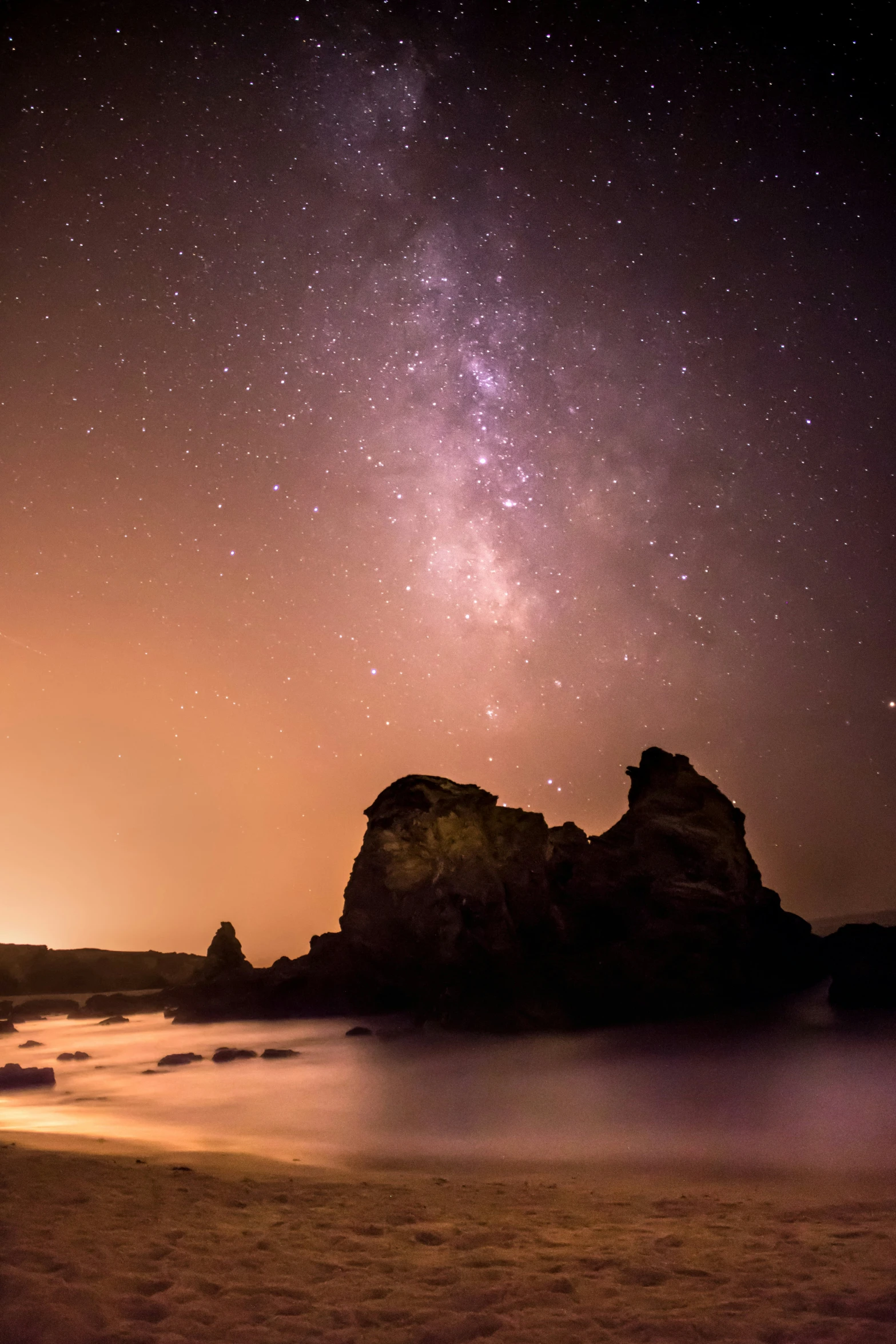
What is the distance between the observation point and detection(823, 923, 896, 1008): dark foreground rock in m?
26.9

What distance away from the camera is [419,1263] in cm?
619

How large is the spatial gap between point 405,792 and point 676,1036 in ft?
50.2

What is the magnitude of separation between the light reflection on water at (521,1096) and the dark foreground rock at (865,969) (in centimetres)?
114

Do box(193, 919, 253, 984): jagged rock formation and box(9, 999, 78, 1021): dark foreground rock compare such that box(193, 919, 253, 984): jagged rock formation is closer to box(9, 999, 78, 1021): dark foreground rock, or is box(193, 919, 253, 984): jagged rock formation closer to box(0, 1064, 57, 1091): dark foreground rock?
box(9, 999, 78, 1021): dark foreground rock

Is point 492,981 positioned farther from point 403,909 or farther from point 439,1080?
point 439,1080

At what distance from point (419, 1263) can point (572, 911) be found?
26.8m

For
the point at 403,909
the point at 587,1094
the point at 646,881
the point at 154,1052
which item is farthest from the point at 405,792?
the point at 587,1094

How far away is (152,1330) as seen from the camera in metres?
4.79

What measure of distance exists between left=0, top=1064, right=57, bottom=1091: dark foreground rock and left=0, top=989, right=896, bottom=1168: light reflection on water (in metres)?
0.55

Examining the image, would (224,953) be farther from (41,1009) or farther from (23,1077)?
(23,1077)

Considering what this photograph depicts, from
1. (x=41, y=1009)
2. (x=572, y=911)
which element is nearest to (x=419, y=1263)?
(x=572, y=911)

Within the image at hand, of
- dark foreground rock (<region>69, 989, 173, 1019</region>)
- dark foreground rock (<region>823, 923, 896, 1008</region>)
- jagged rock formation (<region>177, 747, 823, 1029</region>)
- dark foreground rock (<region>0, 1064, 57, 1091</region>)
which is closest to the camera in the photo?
dark foreground rock (<region>0, 1064, 57, 1091</region>)

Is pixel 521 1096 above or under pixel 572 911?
under

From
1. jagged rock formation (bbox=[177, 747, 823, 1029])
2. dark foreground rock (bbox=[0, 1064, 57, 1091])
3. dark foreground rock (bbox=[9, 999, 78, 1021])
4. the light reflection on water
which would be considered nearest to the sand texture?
the light reflection on water
